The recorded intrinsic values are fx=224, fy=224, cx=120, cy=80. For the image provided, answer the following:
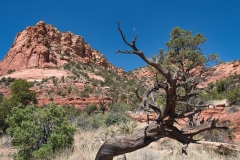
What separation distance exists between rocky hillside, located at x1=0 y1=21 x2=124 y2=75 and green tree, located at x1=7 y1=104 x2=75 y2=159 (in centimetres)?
4242

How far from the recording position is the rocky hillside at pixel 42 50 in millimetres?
48500

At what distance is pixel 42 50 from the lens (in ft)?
160

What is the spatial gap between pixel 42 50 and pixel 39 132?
45452mm

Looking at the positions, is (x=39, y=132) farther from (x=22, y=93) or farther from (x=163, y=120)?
(x=22, y=93)

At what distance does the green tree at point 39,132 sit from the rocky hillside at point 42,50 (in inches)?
1670

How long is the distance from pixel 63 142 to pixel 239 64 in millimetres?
48725

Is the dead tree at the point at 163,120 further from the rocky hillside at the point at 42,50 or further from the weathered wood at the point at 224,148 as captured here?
the rocky hillside at the point at 42,50

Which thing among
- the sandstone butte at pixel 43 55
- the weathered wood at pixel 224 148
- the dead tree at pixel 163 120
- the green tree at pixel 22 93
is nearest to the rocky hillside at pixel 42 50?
the sandstone butte at pixel 43 55

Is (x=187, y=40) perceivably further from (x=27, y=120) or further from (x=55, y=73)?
(x=55, y=73)

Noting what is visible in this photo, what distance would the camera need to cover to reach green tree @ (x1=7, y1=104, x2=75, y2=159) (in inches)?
234

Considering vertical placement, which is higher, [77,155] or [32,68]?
[32,68]

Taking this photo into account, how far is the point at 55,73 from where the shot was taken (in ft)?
139

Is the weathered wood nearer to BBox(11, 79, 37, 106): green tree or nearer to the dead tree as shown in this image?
the dead tree

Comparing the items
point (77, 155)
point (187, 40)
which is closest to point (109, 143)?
point (77, 155)
